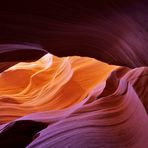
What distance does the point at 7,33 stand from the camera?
1.40ft

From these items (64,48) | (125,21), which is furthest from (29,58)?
(125,21)

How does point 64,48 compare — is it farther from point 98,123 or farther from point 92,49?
point 98,123

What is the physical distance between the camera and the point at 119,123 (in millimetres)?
614

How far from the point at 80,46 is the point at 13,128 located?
1.01 feet

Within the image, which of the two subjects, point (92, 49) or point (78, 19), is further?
point (92, 49)

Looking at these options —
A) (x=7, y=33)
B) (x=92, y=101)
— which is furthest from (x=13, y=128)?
(x=7, y=33)

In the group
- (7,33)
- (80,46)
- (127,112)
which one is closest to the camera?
(7,33)

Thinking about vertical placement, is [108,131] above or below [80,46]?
below

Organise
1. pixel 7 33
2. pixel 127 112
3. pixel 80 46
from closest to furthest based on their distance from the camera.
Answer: pixel 7 33 < pixel 80 46 < pixel 127 112

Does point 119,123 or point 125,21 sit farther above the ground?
point 125,21

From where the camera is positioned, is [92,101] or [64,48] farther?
[92,101]

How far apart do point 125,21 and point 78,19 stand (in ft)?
0.29

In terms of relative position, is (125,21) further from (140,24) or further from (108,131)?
(108,131)

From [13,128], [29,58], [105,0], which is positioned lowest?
[13,128]
